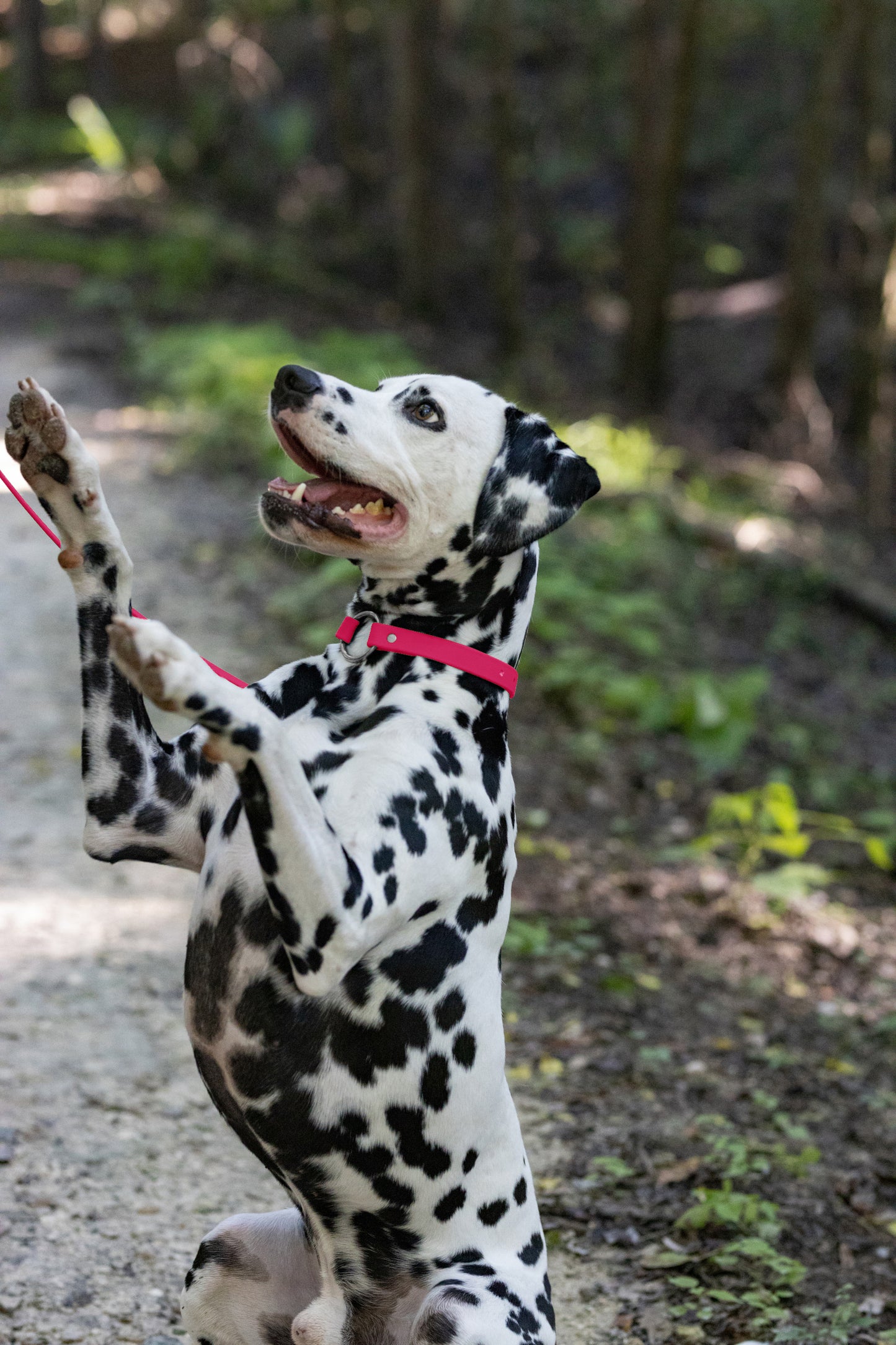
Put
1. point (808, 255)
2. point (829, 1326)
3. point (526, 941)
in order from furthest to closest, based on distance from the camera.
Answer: point (808, 255) → point (526, 941) → point (829, 1326)

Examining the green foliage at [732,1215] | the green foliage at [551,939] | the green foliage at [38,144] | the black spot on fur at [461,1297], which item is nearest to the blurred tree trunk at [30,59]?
the green foliage at [38,144]

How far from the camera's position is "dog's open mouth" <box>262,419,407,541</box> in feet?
8.95

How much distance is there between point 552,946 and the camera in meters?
→ 5.76

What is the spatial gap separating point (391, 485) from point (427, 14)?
1820 cm

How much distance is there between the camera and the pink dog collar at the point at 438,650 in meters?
2.80

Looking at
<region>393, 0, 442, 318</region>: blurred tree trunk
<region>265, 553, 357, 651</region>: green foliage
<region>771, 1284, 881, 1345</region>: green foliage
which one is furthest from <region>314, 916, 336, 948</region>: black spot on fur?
<region>393, 0, 442, 318</region>: blurred tree trunk

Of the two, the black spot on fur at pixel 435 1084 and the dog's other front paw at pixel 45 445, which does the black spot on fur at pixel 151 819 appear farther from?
the black spot on fur at pixel 435 1084

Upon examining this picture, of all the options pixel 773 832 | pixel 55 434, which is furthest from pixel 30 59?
pixel 55 434

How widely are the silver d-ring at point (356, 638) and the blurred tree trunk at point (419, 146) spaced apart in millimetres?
17278

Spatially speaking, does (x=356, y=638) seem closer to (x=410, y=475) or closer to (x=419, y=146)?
(x=410, y=475)

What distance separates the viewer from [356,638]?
2.89 meters

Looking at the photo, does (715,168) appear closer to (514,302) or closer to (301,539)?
(514,302)

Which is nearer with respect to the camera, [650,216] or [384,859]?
[384,859]

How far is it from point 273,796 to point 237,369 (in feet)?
38.5
